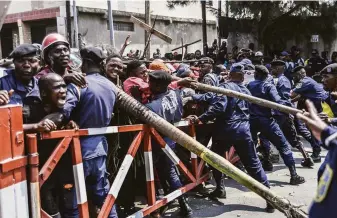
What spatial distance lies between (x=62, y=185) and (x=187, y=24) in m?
20.1

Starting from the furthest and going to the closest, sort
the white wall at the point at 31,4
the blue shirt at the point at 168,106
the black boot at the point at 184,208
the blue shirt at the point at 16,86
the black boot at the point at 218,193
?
the white wall at the point at 31,4, the black boot at the point at 218,193, the black boot at the point at 184,208, the blue shirt at the point at 168,106, the blue shirt at the point at 16,86

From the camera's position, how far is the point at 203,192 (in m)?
5.63

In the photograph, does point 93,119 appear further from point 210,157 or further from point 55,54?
point 210,157

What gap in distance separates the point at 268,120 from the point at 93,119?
3.50 meters

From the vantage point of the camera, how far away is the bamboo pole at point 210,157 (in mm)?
3271

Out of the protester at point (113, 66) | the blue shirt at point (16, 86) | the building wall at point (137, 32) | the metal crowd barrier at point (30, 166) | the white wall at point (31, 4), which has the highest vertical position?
the white wall at point (31, 4)

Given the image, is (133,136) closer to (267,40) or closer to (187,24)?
(267,40)

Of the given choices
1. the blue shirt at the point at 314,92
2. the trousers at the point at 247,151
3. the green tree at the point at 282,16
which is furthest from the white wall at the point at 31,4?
the trousers at the point at 247,151

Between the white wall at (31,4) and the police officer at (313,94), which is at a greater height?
the white wall at (31,4)

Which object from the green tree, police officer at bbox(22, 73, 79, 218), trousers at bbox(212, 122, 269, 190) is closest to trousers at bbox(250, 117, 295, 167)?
trousers at bbox(212, 122, 269, 190)

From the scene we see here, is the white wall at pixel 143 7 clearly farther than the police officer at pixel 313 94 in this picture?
Yes

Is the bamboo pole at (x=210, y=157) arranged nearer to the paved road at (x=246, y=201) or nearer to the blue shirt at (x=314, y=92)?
the paved road at (x=246, y=201)

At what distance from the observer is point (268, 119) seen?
6070 millimetres

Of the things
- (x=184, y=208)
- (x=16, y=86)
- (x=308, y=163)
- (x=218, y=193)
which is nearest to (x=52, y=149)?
(x=16, y=86)
